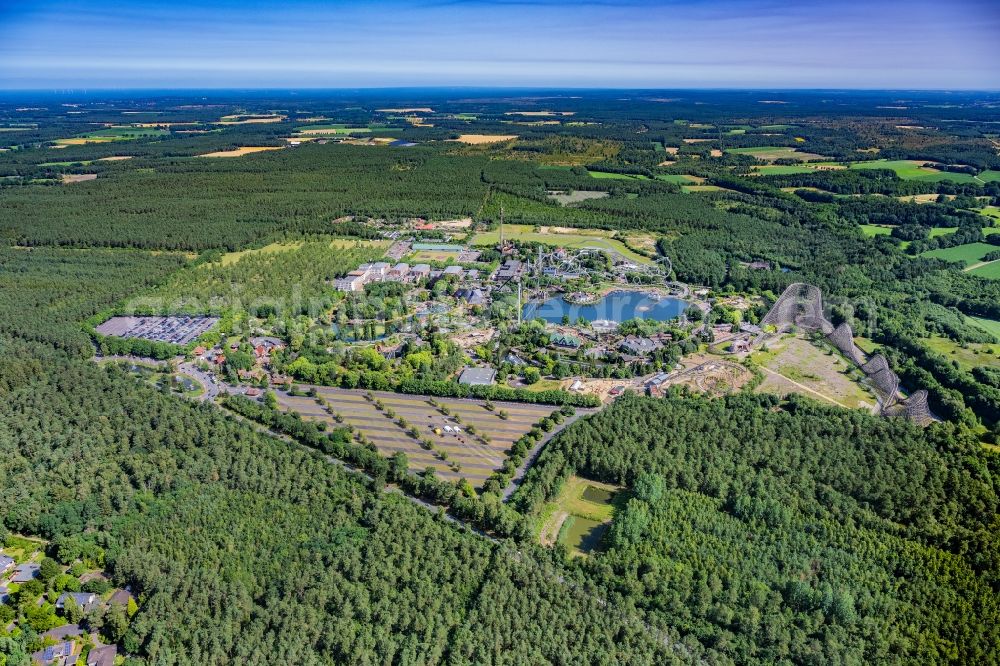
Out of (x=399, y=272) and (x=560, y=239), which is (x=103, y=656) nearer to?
(x=399, y=272)

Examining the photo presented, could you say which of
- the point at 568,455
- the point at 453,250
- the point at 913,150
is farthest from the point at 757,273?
the point at 913,150

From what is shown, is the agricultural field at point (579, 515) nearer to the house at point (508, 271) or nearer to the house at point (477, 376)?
the house at point (477, 376)

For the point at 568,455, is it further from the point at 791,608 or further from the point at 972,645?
the point at 972,645

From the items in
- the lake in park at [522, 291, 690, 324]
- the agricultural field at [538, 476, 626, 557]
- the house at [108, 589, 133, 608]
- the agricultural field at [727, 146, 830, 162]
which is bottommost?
the house at [108, 589, 133, 608]

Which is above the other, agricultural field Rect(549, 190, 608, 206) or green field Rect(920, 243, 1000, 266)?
agricultural field Rect(549, 190, 608, 206)

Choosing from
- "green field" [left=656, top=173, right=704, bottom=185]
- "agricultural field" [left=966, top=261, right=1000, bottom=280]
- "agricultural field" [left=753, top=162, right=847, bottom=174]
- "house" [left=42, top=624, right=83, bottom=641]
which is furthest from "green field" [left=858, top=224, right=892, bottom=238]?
"house" [left=42, top=624, right=83, bottom=641]

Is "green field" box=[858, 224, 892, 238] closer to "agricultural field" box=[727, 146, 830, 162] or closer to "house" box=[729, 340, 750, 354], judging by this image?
"house" box=[729, 340, 750, 354]
